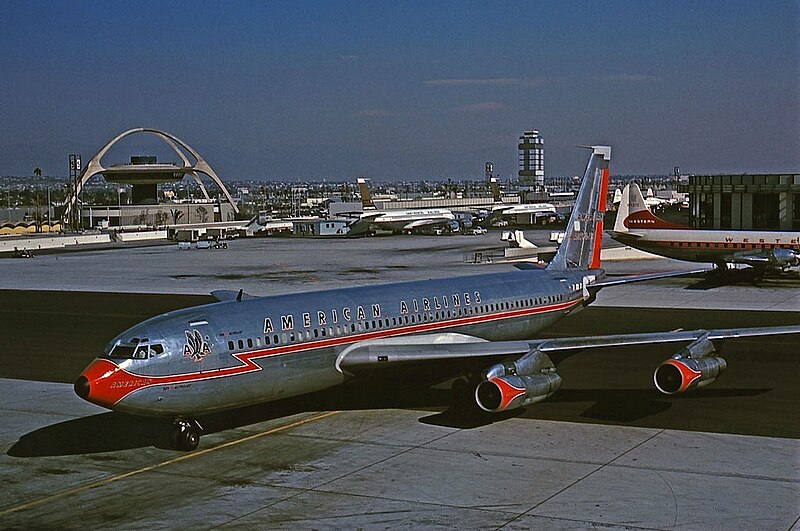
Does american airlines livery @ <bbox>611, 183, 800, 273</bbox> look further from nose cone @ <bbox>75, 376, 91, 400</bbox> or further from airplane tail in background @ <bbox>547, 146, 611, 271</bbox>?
nose cone @ <bbox>75, 376, 91, 400</bbox>

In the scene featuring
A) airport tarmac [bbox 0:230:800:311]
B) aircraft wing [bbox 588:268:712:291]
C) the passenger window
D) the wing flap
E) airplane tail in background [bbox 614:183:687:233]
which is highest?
airplane tail in background [bbox 614:183:687:233]

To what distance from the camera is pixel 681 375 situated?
92.6 feet

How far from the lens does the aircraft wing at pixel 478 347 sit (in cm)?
2855

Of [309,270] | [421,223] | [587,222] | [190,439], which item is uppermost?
[587,222]

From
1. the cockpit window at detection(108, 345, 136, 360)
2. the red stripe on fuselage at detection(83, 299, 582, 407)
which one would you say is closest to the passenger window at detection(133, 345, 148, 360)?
the cockpit window at detection(108, 345, 136, 360)

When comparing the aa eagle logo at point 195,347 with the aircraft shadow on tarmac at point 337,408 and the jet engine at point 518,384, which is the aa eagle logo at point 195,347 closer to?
the aircraft shadow on tarmac at point 337,408

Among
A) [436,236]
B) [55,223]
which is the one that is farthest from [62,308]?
[55,223]

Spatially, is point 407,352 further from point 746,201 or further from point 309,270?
point 746,201

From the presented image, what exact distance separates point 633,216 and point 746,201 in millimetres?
12980

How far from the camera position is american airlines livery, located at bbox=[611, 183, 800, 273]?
71812 mm

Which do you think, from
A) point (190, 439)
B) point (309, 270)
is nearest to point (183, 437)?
point (190, 439)

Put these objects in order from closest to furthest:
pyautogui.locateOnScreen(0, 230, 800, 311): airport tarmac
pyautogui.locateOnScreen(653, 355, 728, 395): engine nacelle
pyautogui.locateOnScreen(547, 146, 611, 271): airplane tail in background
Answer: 1. pyautogui.locateOnScreen(653, 355, 728, 395): engine nacelle
2. pyautogui.locateOnScreen(547, 146, 611, 271): airplane tail in background
3. pyautogui.locateOnScreen(0, 230, 800, 311): airport tarmac

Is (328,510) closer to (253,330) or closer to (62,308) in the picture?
(253,330)

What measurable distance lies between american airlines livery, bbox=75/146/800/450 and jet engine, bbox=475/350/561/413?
1.4 inches
